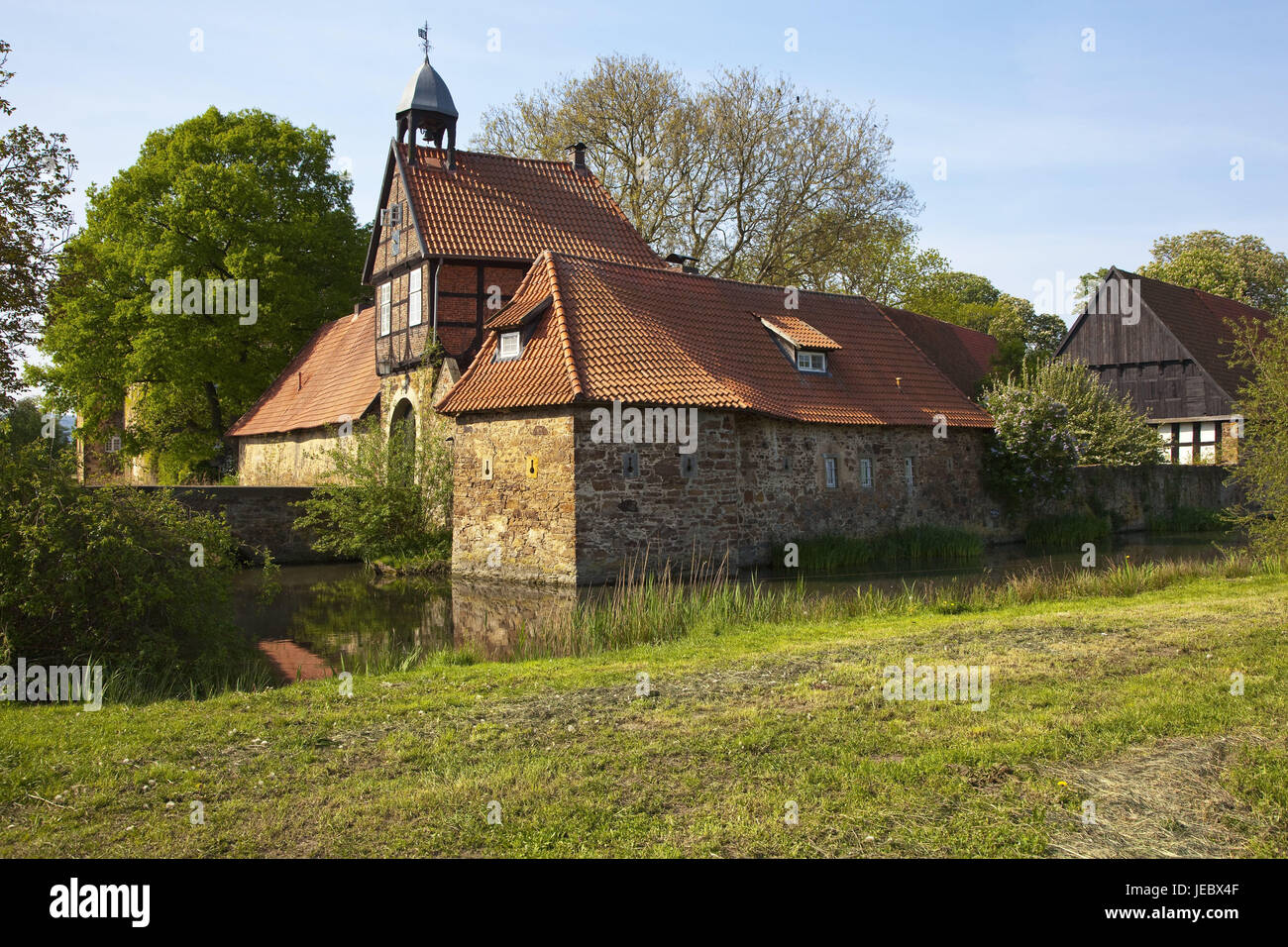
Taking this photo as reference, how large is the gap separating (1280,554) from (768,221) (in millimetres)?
22809

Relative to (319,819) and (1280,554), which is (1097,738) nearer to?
(319,819)

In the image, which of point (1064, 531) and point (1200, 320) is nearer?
point (1064, 531)

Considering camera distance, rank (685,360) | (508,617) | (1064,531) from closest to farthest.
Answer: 1. (508,617)
2. (685,360)
3. (1064,531)

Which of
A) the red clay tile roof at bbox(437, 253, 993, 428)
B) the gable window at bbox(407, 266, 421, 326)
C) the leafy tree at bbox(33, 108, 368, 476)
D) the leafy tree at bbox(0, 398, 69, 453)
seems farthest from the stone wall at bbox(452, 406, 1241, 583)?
the leafy tree at bbox(33, 108, 368, 476)

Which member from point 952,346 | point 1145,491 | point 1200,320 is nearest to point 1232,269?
point 1200,320

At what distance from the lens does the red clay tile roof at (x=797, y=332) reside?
76.4 feet

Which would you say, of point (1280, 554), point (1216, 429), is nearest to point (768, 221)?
point (1216, 429)

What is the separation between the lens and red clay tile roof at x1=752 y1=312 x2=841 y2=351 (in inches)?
917

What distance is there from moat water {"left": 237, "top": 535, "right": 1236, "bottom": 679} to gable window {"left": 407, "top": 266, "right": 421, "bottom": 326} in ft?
19.3

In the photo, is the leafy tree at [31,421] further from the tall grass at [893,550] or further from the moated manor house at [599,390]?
the tall grass at [893,550]

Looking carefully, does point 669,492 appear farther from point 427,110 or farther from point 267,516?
point 427,110

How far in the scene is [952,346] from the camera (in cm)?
3725

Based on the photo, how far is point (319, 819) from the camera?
495 centimetres

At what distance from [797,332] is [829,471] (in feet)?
11.9
